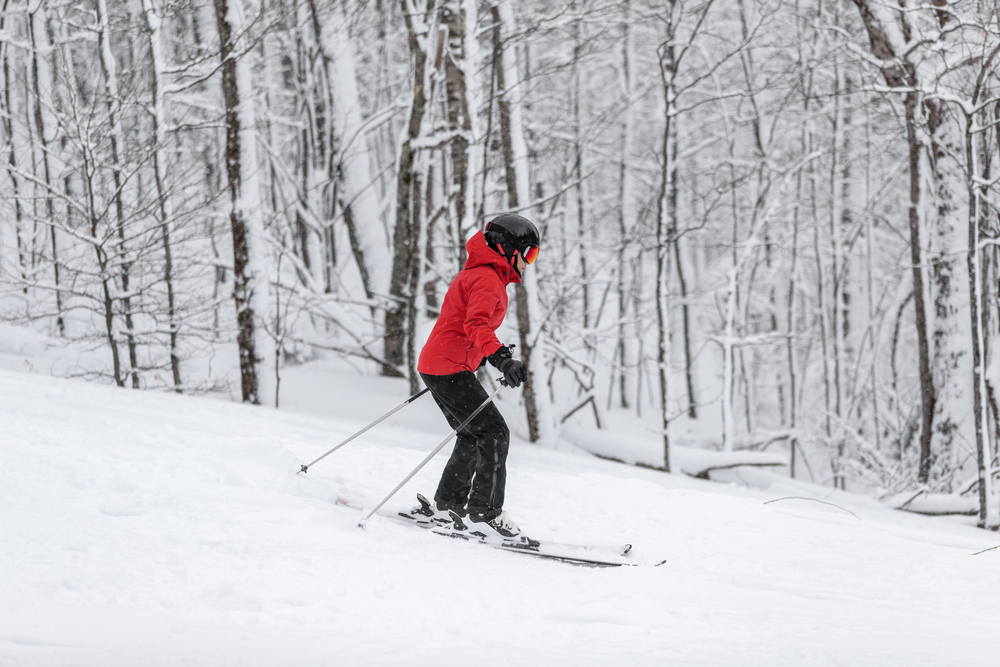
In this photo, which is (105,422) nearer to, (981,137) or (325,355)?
(325,355)

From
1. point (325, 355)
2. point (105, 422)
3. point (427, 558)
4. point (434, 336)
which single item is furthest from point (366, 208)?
point (427, 558)

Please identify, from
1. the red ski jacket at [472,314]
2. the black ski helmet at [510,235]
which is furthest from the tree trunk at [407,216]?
the black ski helmet at [510,235]

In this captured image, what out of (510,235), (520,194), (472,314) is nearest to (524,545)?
(472,314)

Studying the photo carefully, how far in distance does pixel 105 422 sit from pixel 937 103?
9186 millimetres

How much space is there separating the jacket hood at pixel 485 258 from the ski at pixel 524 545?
1.51 m

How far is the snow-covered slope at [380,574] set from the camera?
8.77 feet

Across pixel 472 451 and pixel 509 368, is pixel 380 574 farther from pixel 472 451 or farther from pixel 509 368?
pixel 509 368

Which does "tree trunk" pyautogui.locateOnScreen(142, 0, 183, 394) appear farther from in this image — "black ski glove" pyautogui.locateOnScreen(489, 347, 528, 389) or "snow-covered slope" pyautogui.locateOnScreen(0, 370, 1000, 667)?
"black ski glove" pyautogui.locateOnScreen(489, 347, 528, 389)

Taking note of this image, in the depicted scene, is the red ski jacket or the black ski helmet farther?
the black ski helmet

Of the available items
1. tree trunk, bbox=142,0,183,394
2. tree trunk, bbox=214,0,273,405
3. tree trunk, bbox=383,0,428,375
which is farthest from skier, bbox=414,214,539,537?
tree trunk, bbox=383,0,428,375

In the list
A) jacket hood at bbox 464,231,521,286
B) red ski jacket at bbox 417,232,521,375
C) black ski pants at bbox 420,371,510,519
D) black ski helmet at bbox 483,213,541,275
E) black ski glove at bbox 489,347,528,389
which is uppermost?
black ski helmet at bbox 483,213,541,275

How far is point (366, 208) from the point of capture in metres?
12.2

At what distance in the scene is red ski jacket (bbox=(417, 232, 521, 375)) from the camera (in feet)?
12.4

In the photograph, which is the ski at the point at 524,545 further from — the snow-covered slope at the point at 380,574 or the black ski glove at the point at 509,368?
the black ski glove at the point at 509,368
